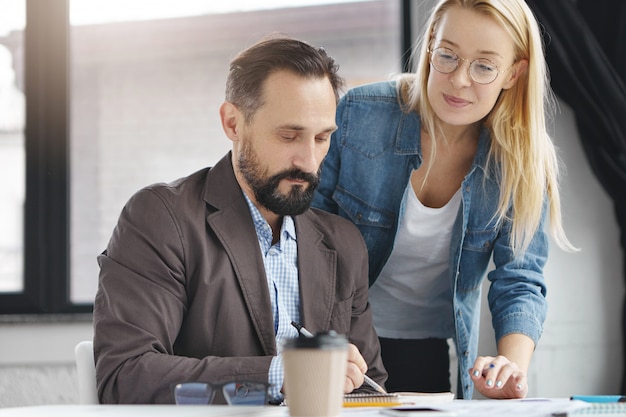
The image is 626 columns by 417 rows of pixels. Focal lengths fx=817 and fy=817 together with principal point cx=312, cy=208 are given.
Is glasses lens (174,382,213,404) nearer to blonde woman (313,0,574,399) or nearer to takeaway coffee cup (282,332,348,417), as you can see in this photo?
takeaway coffee cup (282,332,348,417)

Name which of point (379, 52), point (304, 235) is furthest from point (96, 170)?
point (304, 235)

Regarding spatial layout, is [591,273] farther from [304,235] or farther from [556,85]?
[304,235]

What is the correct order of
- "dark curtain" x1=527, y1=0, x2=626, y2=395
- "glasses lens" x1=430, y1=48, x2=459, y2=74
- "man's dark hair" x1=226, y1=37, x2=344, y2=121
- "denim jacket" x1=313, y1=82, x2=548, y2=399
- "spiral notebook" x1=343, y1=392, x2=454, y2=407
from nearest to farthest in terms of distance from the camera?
"spiral notebook" x1=343, y1=392, x2=454, y2=407, "man's dark hair" x1=226, y1=37, x2=344, y2=121, "glasses lens" x1=430, y1=48, x2=459, y2=74, "denim jacket" x1=313, y1=82, x2=548, y2=399, "dark curtain" x1=527, y1=0, x2=626, y2=395

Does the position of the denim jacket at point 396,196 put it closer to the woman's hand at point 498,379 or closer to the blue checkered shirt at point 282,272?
the blue checkered shirt at point 282,272

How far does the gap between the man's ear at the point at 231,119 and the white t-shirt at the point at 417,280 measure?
49 cm

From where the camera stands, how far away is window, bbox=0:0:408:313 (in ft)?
10.3

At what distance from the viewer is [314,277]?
1.71m

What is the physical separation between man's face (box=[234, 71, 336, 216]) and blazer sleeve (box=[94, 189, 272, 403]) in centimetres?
21

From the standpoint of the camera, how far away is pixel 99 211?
318 centimetres

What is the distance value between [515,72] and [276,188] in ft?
2.11

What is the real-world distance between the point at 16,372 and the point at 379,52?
5.94 feet

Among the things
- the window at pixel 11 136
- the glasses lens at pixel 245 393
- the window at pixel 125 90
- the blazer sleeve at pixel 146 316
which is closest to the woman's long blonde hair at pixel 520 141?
the blazer sleeve at pixel 146 316

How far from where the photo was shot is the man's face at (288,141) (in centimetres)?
165

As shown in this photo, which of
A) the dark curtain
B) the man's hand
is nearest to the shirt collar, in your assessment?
the man's hand
